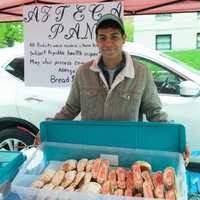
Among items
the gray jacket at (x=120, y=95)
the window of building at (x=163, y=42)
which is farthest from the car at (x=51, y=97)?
the window of building at (x=163, y=42)

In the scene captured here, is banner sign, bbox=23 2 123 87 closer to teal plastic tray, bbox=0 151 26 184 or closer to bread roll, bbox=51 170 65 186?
teal plastic tray, bbox=0 151 26 184

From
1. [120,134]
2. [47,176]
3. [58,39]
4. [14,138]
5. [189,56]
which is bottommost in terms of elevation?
[14,138]

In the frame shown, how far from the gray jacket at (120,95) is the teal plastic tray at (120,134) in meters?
0.27

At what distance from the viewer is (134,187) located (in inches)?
39.3

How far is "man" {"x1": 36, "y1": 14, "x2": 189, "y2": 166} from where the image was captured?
5.04 ft

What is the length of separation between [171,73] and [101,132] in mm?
1930

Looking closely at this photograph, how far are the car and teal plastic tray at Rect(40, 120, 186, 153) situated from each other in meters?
1.72

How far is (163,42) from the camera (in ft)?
38.9

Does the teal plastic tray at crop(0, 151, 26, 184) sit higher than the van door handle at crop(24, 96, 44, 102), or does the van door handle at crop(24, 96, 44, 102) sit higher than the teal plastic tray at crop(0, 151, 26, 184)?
the van door handle at crop(24, 96, 44, 102)

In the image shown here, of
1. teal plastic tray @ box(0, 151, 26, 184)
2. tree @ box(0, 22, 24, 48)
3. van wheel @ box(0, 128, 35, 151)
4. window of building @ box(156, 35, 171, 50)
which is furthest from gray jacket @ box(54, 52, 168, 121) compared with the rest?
window of building @ box(156, 35, 171, 50)

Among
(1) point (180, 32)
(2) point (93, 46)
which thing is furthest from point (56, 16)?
(1) point (180, 32)

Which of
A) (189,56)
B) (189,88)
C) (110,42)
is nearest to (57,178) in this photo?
(110,42)

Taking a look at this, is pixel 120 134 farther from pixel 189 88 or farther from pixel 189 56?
pixel 189 56

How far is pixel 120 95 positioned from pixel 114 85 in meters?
0.07
